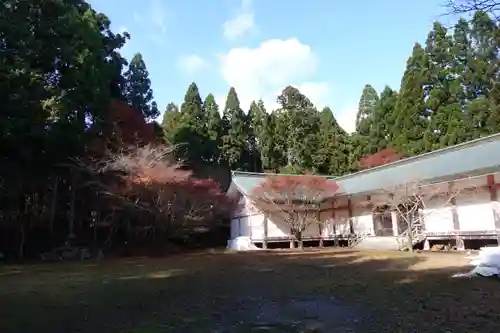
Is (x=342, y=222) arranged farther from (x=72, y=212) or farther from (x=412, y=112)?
(x=72, y=212)

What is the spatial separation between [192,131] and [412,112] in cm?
1318

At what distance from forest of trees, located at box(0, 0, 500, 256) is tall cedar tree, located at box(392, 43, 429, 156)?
0.06 m

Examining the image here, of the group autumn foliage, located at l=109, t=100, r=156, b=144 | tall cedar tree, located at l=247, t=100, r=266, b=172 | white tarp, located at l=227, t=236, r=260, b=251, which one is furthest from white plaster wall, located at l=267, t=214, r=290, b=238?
tall cedar tree, located at l=247, t=100, r=266, b=172

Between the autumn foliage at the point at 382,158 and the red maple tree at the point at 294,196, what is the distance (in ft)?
26.0

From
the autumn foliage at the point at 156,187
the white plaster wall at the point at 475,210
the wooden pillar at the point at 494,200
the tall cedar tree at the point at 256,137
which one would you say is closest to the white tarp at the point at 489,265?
the wooden pillar at the point at 494,200

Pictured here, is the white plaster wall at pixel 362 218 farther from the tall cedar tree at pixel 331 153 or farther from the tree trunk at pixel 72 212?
the tall cedar tree at pixel 331 153

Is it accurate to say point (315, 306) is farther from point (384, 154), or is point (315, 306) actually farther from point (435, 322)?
point (384, 154)

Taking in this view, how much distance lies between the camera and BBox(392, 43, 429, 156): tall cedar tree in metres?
23.7

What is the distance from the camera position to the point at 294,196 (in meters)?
16.8

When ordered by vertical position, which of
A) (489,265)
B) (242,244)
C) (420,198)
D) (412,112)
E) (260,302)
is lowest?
(260,302)

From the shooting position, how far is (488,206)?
12102 mm

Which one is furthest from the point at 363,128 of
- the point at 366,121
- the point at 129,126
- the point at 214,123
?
the point at 129,126

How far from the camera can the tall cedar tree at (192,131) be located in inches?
950

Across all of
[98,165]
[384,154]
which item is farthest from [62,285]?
[384,154]
